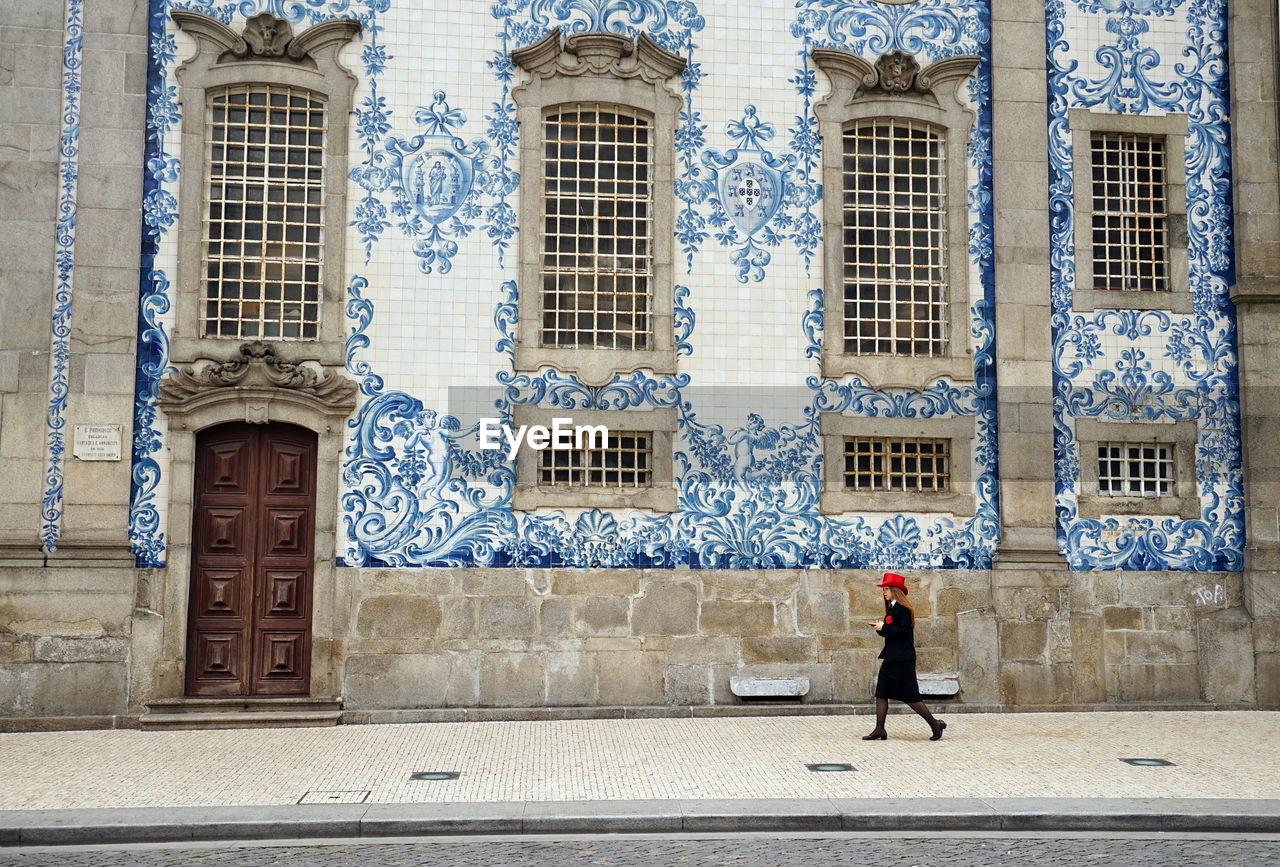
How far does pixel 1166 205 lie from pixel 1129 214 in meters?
0.39

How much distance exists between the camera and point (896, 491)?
13.7 meters

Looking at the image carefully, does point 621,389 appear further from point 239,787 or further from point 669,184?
point 239,787

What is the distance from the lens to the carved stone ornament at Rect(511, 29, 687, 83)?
13516 millimetres

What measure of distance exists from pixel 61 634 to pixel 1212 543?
1096 centimetres

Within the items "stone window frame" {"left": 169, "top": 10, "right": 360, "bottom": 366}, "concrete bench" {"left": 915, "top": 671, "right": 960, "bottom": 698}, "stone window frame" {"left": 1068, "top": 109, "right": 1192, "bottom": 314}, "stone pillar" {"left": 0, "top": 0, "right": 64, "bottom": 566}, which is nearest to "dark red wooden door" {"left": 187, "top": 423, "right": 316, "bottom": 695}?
"stone window frame" {"left": 169, "top": 10, "right": 360, "bottom": 366}

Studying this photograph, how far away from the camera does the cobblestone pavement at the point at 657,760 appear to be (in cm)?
920

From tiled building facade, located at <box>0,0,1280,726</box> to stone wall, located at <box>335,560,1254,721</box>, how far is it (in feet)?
0.13

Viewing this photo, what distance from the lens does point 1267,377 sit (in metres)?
13.9

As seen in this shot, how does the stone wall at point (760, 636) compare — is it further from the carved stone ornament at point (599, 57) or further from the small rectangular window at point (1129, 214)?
the carved stone ornament at point (599, 57)

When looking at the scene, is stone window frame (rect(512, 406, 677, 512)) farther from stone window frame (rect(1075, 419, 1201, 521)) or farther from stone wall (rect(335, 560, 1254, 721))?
stone window frame (rect(1075, 419, 1201, 521))

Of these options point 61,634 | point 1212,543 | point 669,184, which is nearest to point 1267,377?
point 1212,543

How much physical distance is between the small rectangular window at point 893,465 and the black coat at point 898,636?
2174 mm

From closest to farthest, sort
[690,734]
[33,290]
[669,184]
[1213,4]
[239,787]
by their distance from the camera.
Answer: [239,787] < [690,734] < [33,290] < [669,184] < [1213,4]

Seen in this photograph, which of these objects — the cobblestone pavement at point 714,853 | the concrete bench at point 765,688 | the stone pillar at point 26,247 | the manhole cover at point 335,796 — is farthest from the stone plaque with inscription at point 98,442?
the concrete bench at point 765,688
